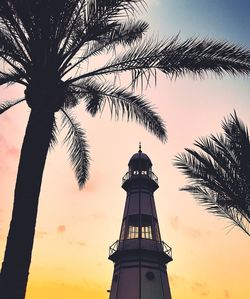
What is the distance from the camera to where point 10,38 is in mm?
7422

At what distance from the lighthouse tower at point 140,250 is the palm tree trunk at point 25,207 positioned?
646 inches

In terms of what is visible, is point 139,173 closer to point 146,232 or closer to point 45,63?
point 146,232

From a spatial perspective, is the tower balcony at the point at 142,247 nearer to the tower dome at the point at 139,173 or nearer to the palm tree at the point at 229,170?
the tower dome at the point at 139,173

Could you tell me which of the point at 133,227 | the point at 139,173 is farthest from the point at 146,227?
the point at 139,173

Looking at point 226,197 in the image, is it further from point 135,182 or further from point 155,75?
point 135,182

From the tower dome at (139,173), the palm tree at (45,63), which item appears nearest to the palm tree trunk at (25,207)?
the palm tree at (45,63)

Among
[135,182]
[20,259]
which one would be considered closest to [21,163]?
[20,259]

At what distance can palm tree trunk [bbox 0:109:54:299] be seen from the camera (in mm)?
4961

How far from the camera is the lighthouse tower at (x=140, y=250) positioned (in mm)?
20359

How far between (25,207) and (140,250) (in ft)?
54.8

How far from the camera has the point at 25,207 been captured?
5453mm

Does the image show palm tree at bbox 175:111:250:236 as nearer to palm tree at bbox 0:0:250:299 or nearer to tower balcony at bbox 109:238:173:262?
palm tree at bbox 0:0:250:299

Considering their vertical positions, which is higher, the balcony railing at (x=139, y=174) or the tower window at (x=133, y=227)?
the balcony railing at (x=139, y=174)

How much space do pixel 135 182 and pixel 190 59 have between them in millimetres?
18109
